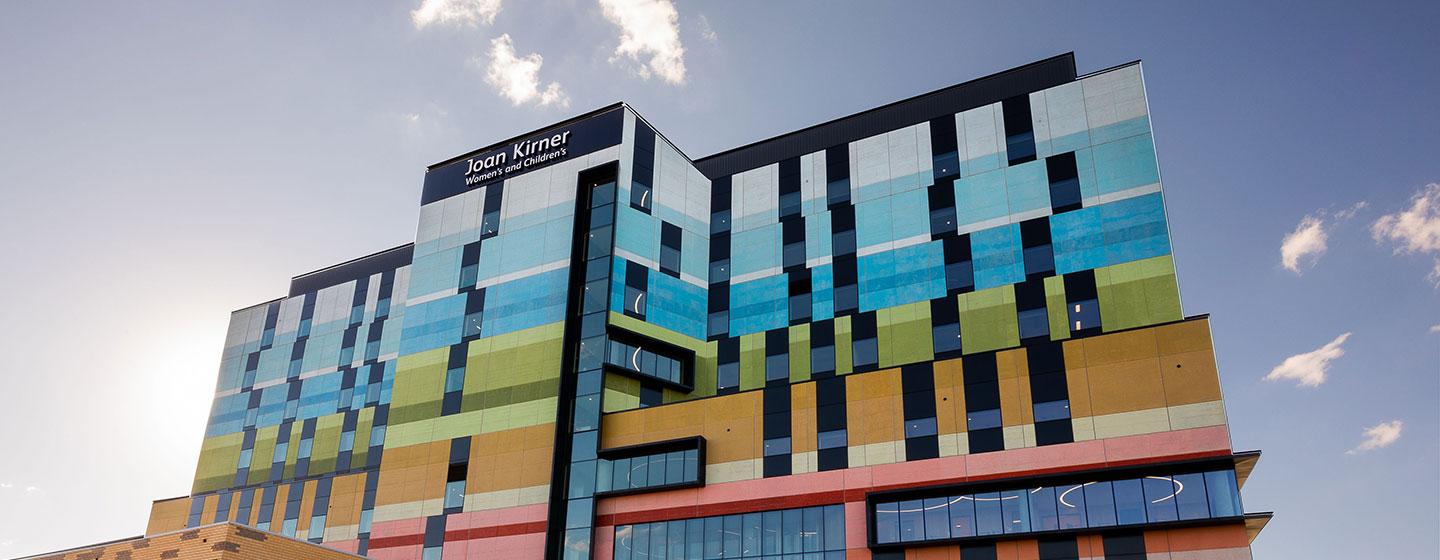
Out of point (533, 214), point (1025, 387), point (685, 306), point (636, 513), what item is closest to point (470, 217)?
point (533, 214)

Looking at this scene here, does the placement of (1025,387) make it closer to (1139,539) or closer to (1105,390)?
(1105,390)

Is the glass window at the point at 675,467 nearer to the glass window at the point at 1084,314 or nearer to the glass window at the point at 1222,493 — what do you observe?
the glass window at the point at 1084,314

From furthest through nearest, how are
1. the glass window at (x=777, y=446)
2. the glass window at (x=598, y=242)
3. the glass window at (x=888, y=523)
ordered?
the glass window at (x=598, y=242) < the glass window at (x=777, y=446) < the glass window at (x=888, y=523)

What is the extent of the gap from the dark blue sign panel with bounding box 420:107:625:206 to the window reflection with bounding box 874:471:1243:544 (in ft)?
119

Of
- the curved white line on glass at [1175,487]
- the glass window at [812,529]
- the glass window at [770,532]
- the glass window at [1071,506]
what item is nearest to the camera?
the curved white line on glass at [1175,487]

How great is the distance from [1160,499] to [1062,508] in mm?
4765

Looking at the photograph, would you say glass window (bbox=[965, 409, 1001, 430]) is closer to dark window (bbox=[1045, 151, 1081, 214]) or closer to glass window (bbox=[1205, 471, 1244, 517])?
glass window (bbox=[1205, 471, 1244, 517])

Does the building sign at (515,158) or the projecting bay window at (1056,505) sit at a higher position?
the building sign at (515,158)

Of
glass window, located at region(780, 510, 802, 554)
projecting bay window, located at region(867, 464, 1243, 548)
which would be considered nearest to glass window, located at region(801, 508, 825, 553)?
glass window, located at region(780, 510, 802, 554)

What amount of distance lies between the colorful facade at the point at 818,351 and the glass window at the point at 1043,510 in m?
0.12

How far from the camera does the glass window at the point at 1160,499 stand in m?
50.6

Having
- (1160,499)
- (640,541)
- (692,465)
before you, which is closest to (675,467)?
(692,465)

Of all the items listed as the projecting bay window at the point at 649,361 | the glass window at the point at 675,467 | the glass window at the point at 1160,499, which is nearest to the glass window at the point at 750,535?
the glass window at the point at 675,467

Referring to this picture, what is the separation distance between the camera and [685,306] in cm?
7606
